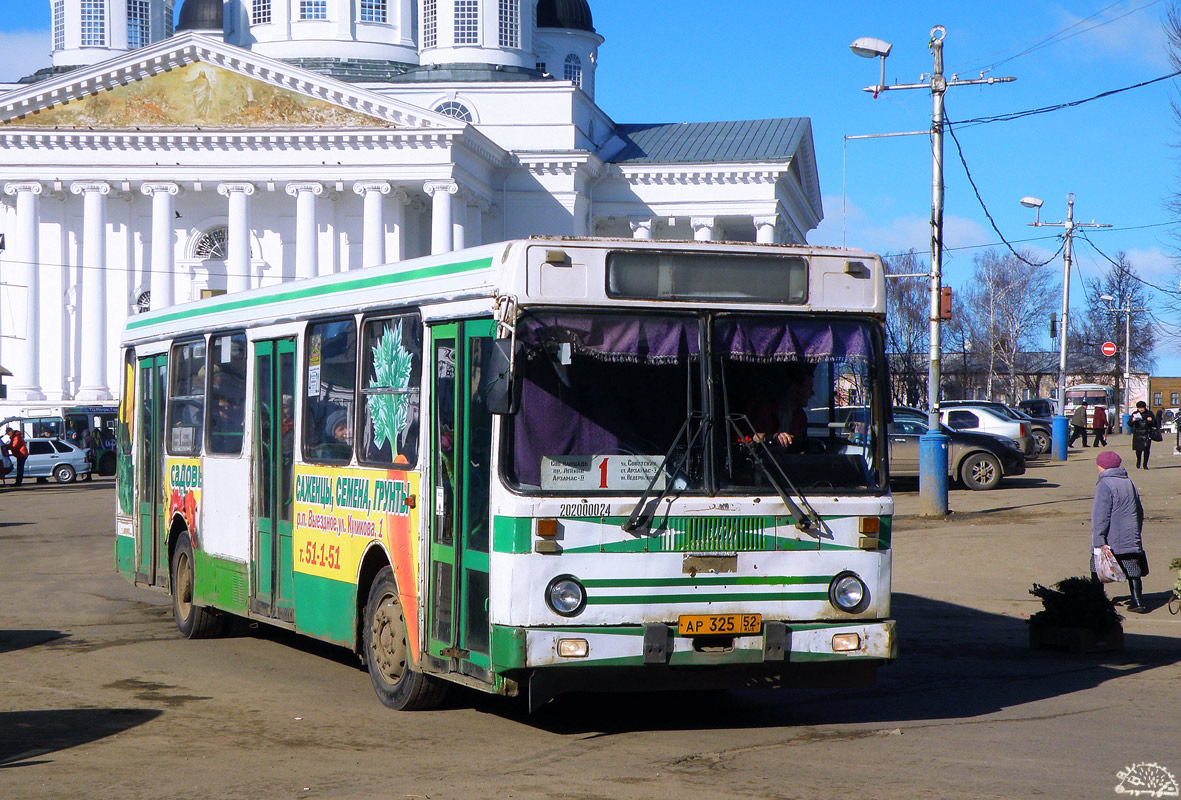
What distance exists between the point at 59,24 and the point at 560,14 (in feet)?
78.3

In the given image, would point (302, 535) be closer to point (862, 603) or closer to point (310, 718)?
point (310, 718)

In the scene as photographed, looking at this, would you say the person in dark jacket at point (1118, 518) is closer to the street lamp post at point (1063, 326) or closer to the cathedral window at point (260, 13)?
the street lamp post at point (1063, 326)

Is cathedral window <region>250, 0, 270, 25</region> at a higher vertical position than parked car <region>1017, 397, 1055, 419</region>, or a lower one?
higher

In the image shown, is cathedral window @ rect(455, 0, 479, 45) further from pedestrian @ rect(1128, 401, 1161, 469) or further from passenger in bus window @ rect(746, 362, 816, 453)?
passenger in bus window @ rect(746, 362, 816, 453)

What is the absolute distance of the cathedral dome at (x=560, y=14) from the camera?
74562 millimetres

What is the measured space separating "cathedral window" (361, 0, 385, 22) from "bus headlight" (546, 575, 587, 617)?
63.0m

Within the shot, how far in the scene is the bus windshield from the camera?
721 cm

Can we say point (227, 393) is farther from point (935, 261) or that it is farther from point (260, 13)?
point (260, 13)

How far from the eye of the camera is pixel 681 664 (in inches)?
287

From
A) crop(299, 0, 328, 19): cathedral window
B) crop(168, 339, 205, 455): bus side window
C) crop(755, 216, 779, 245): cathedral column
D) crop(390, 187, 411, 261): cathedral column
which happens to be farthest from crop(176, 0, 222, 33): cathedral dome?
Answer: crop(168, 339, 205, 455): bus side window

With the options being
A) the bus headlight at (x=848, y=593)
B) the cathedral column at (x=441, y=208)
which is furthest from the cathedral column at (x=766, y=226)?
the bus headlight at (x=848, y=593)

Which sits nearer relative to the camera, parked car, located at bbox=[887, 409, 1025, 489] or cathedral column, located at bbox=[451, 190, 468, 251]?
parked car, located at bbox=[887, 409, 1025, 489]

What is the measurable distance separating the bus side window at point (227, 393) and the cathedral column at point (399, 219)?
47364mm

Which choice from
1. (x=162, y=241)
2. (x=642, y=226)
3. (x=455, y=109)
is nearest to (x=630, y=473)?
(x=162, y=241)
